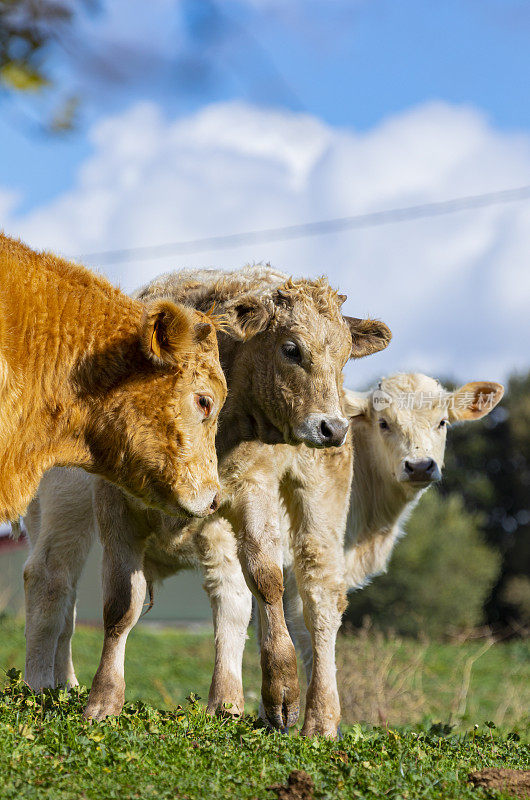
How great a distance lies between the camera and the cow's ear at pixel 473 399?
11.9 meters

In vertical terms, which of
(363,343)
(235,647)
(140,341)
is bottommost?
(235,647)

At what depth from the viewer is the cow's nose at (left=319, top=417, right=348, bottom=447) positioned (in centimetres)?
727

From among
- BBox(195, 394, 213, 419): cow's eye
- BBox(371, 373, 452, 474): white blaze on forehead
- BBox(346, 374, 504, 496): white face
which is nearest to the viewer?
BBox(195, 394, 213, 419): cow's eye

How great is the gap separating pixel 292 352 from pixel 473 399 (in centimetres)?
500

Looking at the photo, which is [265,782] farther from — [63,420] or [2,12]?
[2,12]

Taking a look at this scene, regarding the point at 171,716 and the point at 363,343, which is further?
the point at 363,343

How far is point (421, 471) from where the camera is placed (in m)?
10.9

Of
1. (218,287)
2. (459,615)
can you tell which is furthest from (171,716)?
(459,615)

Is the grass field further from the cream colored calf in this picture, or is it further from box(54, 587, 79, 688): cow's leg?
box(54, 587, 79, 688): cow's leg

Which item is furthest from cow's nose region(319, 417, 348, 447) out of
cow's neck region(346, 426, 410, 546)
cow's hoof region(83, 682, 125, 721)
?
cow's neck region(346, 426, 410, 546)

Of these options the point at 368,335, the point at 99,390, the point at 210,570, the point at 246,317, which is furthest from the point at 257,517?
the point at 368,335

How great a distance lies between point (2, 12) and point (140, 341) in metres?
2.84

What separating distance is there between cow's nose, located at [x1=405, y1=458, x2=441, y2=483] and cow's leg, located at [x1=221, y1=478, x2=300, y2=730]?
3504 mm

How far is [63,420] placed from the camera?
6.47 metres
